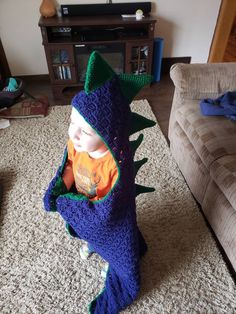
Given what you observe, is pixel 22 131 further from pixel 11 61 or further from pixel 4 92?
pixel 11 61

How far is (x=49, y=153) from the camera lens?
69.9 inches

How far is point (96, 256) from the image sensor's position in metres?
1.19

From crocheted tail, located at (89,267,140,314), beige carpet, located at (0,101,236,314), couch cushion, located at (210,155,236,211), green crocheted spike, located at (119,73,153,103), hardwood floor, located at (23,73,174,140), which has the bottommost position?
hardwood floor, located at (23,73,174,140)

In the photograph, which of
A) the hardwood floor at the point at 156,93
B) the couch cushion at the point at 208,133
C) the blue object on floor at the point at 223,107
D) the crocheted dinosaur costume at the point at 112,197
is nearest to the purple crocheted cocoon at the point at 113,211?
the crocheted dinosaur costume at the point at 112,197

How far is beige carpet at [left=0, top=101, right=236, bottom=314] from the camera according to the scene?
1043mm

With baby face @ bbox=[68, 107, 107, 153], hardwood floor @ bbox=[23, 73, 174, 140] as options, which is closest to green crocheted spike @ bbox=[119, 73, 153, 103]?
baby face @ bbox=[68, 107, 107, 153]

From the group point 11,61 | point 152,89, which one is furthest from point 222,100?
point 11,61

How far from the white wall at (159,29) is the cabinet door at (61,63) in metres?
0.37

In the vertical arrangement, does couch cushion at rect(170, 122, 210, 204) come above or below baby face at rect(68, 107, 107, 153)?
below

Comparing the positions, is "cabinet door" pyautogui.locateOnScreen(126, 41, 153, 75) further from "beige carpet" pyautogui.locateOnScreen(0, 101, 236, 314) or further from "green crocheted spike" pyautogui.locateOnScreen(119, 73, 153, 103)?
"green crocheted spike" pyautogui.locateOnScreen(119, 73, 153, 103)

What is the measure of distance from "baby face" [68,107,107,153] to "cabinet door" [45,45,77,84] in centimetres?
181

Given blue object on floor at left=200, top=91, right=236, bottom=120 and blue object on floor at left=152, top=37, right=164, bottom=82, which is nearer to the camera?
blue object on floor at left=200, top=91, right=236, bottom=120

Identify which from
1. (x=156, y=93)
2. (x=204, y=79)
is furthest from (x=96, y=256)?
(x=156, y=93)

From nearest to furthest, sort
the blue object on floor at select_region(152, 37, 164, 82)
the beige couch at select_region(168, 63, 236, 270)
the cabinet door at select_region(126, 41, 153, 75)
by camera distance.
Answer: the beige couch at select_region(168, 63, 236, 270), the cabinet door at select_region(126, 41, 153, 75), the blue object on floor at select_region(152, 37, 164, 82)
